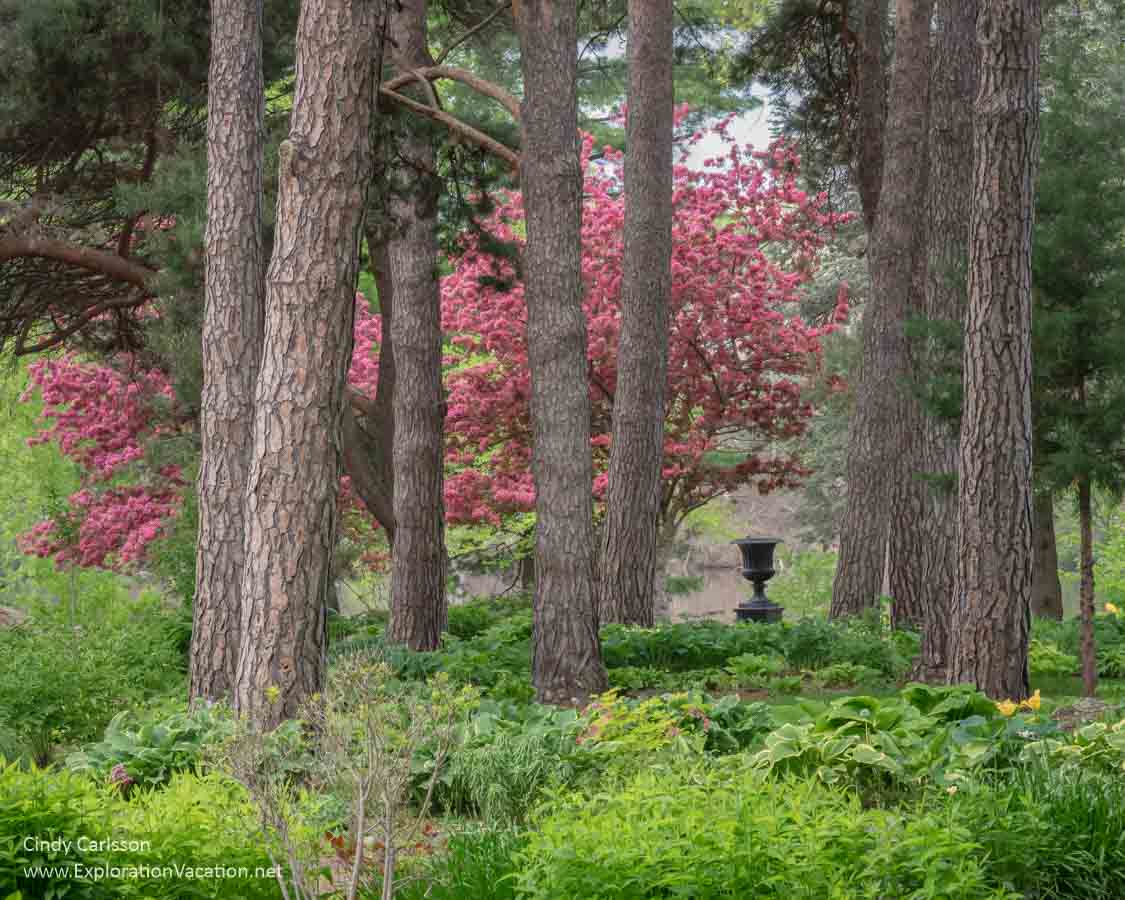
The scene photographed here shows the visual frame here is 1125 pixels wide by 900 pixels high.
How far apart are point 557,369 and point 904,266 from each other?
6.05m

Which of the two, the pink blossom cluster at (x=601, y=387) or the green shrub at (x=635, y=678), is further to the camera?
the pink blossom cluster at (x=601, y=387)

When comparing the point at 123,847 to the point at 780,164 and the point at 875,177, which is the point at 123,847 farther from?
the point at 780,164

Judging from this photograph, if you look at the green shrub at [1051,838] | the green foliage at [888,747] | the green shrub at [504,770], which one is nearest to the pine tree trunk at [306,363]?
the green shrub at [504,770]

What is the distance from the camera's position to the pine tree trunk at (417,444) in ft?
37.6

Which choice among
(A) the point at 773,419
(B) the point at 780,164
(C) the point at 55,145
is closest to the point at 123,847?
(C) the point at 55,145

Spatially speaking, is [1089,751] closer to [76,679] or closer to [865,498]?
[76,679]

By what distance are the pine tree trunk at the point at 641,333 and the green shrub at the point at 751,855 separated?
740 cm

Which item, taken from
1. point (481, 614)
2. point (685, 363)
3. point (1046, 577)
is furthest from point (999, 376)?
point (1046, 577)

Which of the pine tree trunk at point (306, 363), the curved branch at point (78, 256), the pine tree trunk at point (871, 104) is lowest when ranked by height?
the pine tree trunk at point (306, 363)

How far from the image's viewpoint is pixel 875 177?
1411 centimetres

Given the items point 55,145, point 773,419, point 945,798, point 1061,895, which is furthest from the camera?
point 773,419

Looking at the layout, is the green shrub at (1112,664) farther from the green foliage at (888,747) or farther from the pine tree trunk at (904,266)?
the green foliage at (888,747)

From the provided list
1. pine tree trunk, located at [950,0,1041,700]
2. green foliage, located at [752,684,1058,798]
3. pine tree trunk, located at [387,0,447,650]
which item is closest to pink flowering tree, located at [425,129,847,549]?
pine tree trunk, located at [387,0,447,650]

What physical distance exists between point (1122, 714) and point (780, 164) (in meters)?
15.0
